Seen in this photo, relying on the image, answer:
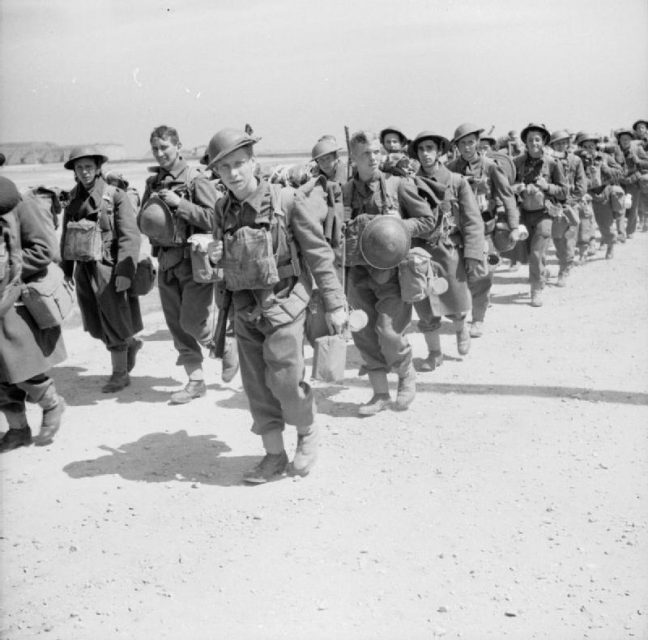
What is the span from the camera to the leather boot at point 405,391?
6.64m

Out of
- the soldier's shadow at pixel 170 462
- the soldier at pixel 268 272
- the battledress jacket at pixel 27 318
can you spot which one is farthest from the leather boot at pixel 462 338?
the battledress jacket at pixel 27 318

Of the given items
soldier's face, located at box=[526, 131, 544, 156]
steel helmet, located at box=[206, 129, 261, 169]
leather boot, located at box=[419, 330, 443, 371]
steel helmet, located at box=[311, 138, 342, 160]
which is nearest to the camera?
steel helmet, located at box=[206, 129, 261, 169]

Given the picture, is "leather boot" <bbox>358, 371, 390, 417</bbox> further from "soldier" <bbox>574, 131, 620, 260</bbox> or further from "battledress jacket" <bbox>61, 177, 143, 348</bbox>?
"soldier" <bbox>574, 131, 620, 260</bbox>

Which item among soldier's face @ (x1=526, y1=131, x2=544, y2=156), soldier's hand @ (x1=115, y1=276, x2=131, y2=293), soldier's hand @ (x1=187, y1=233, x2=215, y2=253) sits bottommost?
soldier's hand @ (x1=115, y1=276, x2=131, y2=293)

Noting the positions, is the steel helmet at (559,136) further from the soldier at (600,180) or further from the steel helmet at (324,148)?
the steel helmet at (324,148)

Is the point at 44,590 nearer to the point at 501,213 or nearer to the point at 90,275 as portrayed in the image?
the point at 90,275

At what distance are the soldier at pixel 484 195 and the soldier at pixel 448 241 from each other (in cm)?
91

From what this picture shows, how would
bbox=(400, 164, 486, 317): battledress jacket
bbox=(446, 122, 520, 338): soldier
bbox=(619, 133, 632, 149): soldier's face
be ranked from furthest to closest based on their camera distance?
bbox=(619, 133, 632, 149): soldier's face
bbox=(446, 122, 520, 338): soldier
bbox=(400, 164, 486, 317): battledress jacket

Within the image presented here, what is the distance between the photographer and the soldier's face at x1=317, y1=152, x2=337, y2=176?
315 inches

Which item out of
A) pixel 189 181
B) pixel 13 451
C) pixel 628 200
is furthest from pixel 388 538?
pixel 628 200

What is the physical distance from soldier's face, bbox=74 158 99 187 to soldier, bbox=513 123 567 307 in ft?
17.9

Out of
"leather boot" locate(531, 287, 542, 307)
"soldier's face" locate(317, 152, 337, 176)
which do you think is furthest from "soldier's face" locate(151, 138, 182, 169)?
"leather boot" locate(531, 287, 542, 307)

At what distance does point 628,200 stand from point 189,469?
1199 centimetres

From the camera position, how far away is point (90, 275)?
7.24m
